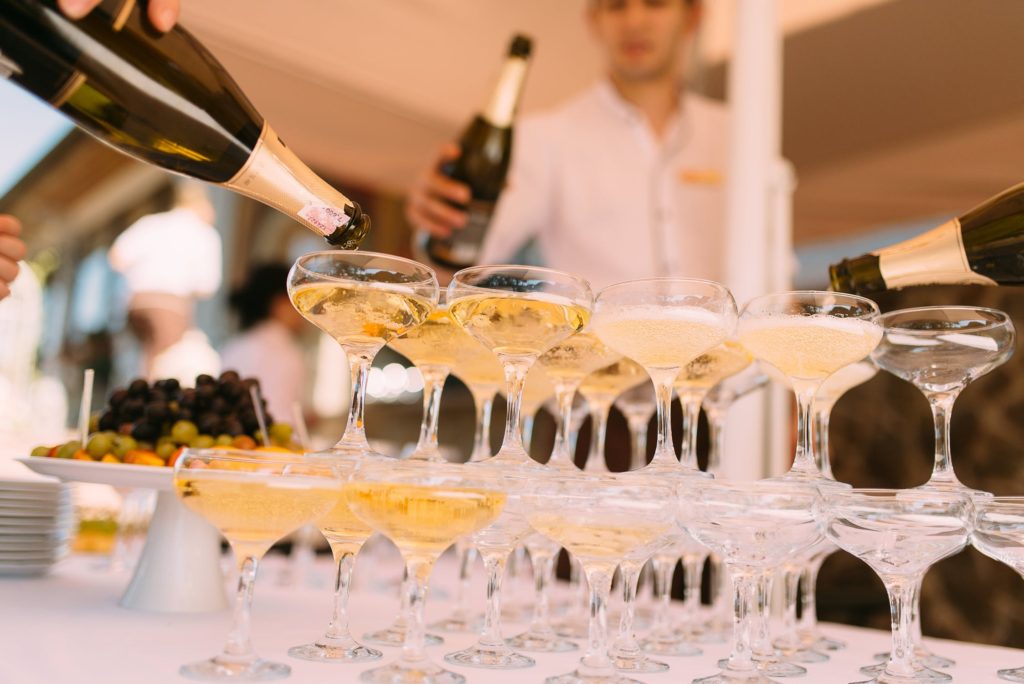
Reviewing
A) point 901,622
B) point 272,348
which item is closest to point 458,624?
point 901,622

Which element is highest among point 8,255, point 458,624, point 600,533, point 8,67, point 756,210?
point 756,210

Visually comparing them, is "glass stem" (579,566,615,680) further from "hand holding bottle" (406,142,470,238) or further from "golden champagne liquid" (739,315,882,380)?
"hand holding bottle" (406,142,470,238)

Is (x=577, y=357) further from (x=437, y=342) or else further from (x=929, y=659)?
(x=929, y=659)

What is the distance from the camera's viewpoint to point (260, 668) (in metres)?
0.63

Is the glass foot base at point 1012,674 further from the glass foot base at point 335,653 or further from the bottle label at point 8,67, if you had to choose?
the bottle label at point 8,67

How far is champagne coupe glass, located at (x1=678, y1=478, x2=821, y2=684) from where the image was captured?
66cm

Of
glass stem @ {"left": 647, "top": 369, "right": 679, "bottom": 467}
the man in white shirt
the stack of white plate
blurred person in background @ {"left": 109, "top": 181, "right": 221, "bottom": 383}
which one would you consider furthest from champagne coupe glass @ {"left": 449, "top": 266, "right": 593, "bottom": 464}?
blurred person in background @ {"left": 109, "top": 181, "right": 221, "bottom": 383}

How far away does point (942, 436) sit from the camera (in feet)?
2.58

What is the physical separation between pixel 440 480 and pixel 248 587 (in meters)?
0.16

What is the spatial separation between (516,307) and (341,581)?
0.28m

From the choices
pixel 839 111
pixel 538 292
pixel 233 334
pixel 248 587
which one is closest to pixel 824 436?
pixel 538 292

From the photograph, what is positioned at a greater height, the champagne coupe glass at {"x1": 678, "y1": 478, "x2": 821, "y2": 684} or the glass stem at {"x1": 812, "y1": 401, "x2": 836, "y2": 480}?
the glass stem at {"x1": 812, "y1": 401, "x2": 836, "y2": 480}

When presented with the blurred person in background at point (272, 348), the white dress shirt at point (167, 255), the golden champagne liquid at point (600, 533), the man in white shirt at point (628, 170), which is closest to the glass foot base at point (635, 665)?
the golden champagne liquid at point (600, 533)

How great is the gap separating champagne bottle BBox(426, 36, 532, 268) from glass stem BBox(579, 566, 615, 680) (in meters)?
0.77
